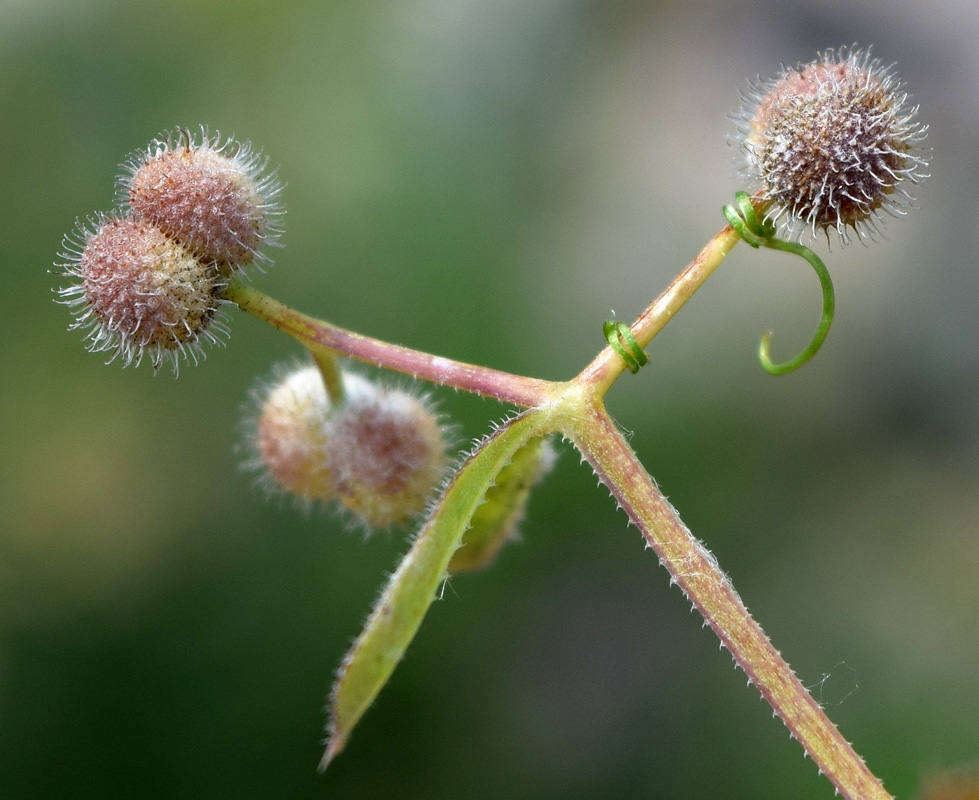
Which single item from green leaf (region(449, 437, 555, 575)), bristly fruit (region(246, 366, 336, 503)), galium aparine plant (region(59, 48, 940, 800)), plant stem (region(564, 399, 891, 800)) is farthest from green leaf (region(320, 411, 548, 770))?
bristly fruit (region(246, 366, 336, 503))

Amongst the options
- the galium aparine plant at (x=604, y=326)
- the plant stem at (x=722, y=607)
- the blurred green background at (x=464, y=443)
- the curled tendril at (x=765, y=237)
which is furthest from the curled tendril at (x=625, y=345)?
the blurred green background at (x=464, y=443)

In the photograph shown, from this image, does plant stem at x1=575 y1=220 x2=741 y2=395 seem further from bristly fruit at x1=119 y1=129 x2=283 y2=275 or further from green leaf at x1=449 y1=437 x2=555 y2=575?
bristly fruit at x1=119 y1=129 x2=283 y2=275

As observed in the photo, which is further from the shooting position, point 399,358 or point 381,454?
point 381,454

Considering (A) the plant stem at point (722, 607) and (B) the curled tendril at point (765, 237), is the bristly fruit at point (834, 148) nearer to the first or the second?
(B) the curled tendril at point (765, 237)

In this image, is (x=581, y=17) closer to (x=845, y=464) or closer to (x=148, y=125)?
(x=148, y=125)

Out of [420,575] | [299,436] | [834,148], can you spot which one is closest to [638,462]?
[420,575]

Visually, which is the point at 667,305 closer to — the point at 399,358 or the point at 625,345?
the point at 625,345
